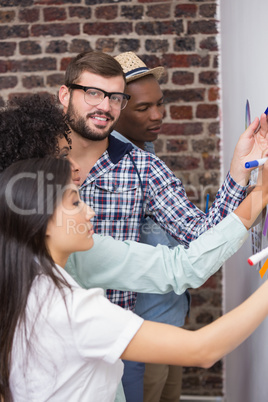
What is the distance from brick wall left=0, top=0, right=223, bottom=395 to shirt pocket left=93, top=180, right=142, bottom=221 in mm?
919

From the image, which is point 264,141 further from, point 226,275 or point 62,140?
point 226,275

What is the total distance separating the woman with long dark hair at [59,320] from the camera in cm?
85

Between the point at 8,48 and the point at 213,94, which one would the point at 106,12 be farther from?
the point at 213,94

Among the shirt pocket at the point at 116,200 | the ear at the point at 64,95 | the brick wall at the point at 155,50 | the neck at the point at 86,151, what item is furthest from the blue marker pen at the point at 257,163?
the brick wall at the point at 155,50

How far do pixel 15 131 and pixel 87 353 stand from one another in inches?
19.9

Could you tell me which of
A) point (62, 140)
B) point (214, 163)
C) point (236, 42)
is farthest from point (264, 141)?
point (214, 163)

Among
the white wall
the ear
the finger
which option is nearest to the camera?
the finger

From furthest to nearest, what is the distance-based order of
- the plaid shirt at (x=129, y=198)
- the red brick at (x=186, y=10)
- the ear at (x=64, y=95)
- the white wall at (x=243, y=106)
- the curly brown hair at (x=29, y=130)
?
the red brick at (x=186, y=10) → the ear at (x=64, y=95) → the plaid shirt at (x=129, y=198) → the white wall at (x=243, y=106) → the curly brown hair at (x=29, y=130)

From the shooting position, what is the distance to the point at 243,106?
5.56 feet

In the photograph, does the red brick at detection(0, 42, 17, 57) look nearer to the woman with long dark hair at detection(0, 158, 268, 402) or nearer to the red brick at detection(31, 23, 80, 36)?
the red brick at detection(31, 23, 80, 36)

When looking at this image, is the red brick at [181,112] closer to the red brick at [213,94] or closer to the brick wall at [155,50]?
the brick wall at [155,50]

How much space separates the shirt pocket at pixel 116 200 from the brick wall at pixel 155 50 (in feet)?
3.01

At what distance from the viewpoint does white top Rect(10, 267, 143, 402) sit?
0.85 meters

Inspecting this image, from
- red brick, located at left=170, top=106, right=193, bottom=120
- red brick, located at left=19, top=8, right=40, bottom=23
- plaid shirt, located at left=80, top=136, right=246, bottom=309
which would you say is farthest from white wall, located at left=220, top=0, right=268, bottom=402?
red brick, located at left=19, top=8, right=40, bottom=23
